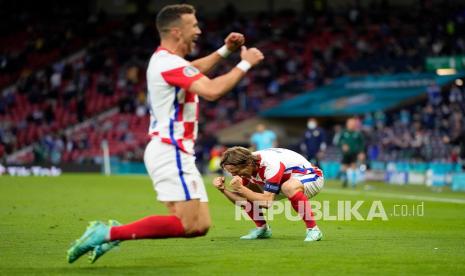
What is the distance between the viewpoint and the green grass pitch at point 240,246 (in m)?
8.62

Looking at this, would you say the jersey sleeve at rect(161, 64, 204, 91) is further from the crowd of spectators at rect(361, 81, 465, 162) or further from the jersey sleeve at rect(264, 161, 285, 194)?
the crowd of spectators at rect(361, 81, 465, 162)

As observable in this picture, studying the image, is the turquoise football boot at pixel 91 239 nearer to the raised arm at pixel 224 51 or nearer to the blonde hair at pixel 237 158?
the raised arm at pixel 224 51

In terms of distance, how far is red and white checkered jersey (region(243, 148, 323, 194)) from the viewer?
1106 centimetres

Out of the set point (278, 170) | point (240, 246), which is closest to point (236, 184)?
point (278, 170)

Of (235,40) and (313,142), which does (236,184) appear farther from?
(313,142)

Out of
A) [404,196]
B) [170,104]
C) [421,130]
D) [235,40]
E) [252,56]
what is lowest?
[404,196]

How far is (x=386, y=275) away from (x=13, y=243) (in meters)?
4.91

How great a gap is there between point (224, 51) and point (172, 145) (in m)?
1.11

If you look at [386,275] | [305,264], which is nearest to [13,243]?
[305,264]

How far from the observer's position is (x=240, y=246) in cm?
1074

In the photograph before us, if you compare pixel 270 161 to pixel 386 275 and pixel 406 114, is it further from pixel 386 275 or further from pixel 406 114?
pixel 406 114

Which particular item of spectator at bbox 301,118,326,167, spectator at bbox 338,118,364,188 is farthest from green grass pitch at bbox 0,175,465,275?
spectator at bbox 301,118,326,167

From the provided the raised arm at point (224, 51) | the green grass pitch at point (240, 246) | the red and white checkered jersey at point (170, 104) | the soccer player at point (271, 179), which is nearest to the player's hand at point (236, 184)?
the soccer player at point (271, 179)

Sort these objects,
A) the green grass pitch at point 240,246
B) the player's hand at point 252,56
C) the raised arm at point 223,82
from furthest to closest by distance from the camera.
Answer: the green grass pitch at point 240,246 → the player's hand at point 252,56 → the raised arm at point 223,82
